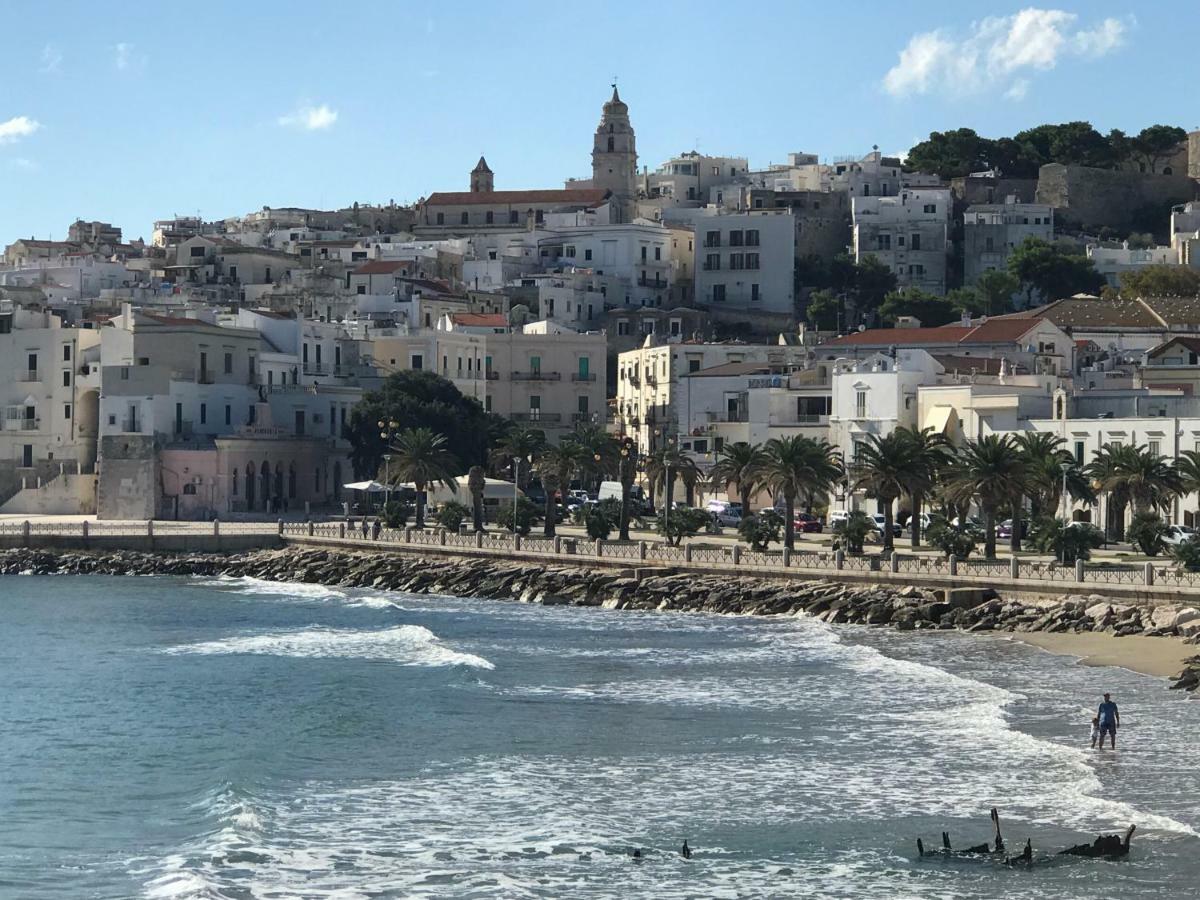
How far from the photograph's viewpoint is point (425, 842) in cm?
3291

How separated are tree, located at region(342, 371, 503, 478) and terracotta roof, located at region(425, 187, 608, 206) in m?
58.5

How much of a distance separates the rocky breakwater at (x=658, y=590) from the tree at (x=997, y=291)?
63187 millimetres

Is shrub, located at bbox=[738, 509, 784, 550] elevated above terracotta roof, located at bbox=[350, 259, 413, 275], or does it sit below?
below

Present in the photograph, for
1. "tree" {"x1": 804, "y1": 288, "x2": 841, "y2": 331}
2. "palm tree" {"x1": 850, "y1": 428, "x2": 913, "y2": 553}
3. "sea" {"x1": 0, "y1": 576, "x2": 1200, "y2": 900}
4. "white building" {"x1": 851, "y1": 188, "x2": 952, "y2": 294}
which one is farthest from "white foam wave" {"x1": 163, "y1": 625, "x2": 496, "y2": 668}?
"white building" {"x1": 851, "y1": 188, "x2": 952, "y2": 294}

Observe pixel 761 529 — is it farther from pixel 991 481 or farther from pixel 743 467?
pixel 991 481

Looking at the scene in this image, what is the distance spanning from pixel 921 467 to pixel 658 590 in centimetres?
976

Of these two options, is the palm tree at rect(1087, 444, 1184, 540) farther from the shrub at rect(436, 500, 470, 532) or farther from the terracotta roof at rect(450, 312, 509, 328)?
the terracotta roof at rect(450, 312, 509, 328)

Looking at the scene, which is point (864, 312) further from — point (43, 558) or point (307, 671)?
point (307, 671)

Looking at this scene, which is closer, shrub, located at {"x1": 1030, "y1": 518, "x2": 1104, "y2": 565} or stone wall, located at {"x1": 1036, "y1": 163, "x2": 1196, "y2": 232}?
shrub, located at {"x1": 1030, "y1": 518, "x2": 1104, "y2": 565}

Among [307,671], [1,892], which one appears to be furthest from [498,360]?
[1,892]

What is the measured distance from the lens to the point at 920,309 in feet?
435

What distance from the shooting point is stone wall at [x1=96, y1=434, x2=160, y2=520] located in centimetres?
9181

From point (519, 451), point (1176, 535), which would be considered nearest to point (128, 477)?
point (519, 451)

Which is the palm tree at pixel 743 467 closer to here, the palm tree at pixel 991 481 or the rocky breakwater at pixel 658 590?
the rocky breakwater at pixel 658 590
